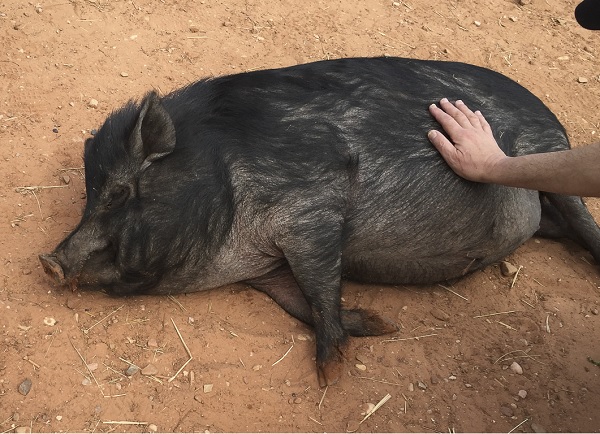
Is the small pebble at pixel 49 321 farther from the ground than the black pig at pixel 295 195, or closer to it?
closer to it

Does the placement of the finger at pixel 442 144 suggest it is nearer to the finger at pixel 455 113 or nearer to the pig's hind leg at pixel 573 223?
the finger at pixel 455 113

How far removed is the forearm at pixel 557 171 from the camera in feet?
11.3

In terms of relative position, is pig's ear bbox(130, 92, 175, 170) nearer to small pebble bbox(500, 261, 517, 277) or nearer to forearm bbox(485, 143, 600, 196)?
forearm bbox(485, 143, 600, 196)

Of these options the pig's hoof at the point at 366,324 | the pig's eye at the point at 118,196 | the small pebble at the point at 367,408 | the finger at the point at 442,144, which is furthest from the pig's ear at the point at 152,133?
the small pebble at the point at 367,408

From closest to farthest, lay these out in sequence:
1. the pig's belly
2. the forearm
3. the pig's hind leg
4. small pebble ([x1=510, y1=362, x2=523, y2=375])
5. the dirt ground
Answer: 1. the forearm
2. the dirt ground
3. small pebble ([x1=510, y1=362, x2=523, y2=375])
4. the pig's belly
5. the pig's hind leg

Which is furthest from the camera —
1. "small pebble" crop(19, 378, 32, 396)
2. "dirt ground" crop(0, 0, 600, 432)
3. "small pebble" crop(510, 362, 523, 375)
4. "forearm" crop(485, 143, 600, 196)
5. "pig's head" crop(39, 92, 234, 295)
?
"small pebble" crop(510, 362, 523, 375)

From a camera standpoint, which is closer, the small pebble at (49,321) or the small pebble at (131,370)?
the small pebble at (131,370)

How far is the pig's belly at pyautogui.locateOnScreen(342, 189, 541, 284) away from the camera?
442cm

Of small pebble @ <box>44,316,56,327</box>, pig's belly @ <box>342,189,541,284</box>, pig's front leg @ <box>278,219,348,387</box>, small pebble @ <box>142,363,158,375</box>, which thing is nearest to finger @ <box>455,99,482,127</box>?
pig's belly @ <box>342,189,541,284</box>

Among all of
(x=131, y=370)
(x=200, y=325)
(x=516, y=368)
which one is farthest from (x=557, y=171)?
(x=131, y=370)

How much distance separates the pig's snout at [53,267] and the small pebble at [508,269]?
2.92m

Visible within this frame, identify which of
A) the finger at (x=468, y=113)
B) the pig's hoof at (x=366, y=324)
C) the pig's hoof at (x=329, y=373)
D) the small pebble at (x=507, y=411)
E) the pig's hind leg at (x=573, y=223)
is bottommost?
the small pebble at (x=507, y=411)

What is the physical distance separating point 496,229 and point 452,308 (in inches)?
23.2

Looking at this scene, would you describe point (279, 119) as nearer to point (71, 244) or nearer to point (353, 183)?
point (353, 183)
